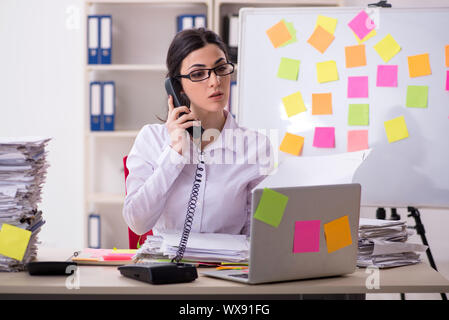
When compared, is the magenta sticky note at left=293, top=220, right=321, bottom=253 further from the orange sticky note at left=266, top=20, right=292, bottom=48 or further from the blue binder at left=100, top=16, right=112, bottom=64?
the blue binder at left=100, top=16, right=112, bottom=64

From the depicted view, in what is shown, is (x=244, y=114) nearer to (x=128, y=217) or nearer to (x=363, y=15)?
(x=363, y=15)

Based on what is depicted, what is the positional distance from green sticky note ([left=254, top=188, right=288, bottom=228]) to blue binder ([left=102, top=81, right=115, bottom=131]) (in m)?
2.49

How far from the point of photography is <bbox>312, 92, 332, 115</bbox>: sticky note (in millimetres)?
2516

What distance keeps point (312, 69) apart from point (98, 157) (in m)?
1.89

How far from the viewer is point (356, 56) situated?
2494mm

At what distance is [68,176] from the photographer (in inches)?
157

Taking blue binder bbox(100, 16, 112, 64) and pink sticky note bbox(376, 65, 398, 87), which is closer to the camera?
pink sticky note bbox(376, 65, 398, 87)

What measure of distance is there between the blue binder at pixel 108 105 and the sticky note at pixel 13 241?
7.23 feet

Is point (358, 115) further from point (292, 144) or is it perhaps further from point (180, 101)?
point (180, 101)

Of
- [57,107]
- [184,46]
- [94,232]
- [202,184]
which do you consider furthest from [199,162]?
[57,107]

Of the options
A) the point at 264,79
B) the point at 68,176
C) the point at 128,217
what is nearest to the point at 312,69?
the point at 264,79

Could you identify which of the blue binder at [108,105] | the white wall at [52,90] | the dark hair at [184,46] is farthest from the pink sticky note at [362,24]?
the white wall at [52,90]

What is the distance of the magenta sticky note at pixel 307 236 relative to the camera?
1.23m

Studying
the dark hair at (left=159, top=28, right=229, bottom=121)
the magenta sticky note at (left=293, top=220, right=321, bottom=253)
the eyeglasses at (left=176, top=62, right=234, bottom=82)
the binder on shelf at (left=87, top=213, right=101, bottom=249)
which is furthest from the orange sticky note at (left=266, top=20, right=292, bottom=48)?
the binder on shelf at (left=87, top=213, right=101, bottom=249)
